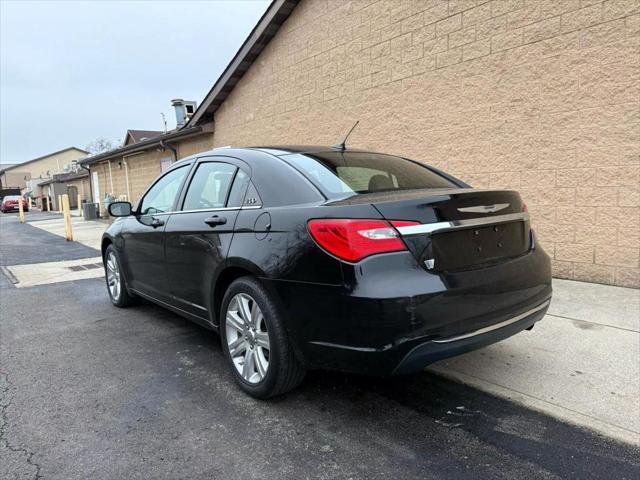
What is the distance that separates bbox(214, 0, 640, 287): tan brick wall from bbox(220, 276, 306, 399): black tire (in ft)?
14.2

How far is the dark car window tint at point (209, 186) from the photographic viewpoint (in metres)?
3.56

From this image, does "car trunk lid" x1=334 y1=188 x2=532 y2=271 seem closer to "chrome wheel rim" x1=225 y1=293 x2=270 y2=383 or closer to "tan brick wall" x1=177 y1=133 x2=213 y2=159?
"chrome wheel rim" x1=225 y1=293 x2=270 y2=383

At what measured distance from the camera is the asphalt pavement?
2355 millimetres

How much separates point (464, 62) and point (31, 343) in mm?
6194

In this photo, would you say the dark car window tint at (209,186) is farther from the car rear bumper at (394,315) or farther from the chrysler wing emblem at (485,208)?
the chrysler wing emblem at (485,208)

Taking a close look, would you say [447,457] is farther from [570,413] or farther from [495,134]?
[495,134]

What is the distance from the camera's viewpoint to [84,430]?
2.76 meters

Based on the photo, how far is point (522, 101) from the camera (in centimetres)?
600

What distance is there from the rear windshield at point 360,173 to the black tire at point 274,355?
2.45ft

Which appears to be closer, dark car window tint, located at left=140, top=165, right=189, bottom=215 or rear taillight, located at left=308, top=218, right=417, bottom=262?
rear taillight, located at left=308, top=218, right=417, bottom=262

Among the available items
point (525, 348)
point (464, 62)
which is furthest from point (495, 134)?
point (525, 348)

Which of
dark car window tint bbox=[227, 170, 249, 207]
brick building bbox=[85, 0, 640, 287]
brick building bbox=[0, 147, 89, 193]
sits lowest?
dark car window tint bbox=[227, 170, 249, 207]

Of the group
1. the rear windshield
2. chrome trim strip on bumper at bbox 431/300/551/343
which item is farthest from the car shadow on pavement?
the rear windshield

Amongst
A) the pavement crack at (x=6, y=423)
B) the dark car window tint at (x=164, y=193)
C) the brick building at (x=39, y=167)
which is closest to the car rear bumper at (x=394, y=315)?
the pavement crack at (x=6, y=423)
